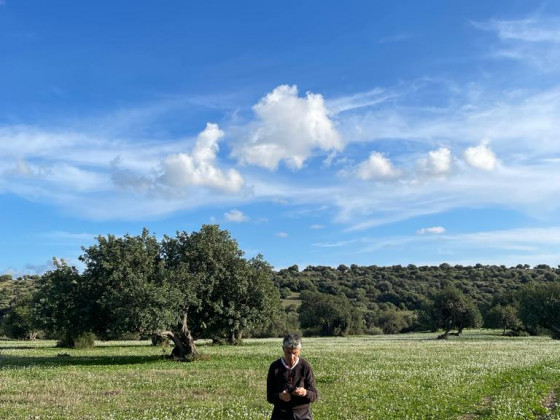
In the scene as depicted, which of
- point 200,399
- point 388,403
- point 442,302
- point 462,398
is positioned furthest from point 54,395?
point 442,302

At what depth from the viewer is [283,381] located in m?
9.68

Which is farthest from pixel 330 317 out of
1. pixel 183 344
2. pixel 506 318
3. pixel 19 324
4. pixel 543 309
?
pixel 183 344

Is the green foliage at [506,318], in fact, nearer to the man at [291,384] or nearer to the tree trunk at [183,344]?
the tree trunk at [183,344]

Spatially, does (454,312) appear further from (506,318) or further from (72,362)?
(72,362)

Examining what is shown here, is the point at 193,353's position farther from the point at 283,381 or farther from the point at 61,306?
the point at 283,381

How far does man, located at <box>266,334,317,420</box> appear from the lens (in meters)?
9.62

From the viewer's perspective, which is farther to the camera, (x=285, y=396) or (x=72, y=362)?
(x=72, y=362)

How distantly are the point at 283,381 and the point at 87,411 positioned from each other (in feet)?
37.8

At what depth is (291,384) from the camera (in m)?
9.62

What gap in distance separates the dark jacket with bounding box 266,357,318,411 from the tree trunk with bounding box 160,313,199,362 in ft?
102

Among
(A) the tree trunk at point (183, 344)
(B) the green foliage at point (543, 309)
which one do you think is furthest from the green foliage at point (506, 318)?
(A) the tree trunk at point (183, 344)

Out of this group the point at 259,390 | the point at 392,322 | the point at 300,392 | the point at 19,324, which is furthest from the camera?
the point at 392,322

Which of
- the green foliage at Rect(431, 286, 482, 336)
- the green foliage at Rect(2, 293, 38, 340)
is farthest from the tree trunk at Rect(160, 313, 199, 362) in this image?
the green foliage at Rect(431, 286, 482, 336)

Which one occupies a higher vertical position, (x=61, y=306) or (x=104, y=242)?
(x=104, y=242)
